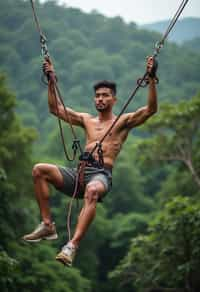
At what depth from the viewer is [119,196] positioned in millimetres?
49375

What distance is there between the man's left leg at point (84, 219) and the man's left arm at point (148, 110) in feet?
2.64

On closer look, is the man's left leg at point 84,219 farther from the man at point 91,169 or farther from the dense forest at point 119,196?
the dense forest at point 119,196

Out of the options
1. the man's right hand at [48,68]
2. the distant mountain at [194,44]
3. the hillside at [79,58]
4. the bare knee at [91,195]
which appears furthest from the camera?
the distant mountain at [194,44]

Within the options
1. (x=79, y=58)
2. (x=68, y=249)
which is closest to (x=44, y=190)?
(x=68, y=249)

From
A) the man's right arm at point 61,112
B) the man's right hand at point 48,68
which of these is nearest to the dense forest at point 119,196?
the man's right arm at point 61,112

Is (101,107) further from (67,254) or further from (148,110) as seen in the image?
(67,254)

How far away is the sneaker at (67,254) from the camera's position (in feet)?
22.5

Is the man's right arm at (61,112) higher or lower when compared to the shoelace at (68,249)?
higher

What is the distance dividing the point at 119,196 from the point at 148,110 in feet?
137

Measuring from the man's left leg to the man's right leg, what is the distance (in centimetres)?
39

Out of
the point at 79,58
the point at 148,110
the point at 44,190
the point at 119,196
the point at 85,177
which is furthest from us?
the point at 79,58

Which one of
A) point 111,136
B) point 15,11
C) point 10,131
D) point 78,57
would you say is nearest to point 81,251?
point 10,131

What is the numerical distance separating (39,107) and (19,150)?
2215 inches

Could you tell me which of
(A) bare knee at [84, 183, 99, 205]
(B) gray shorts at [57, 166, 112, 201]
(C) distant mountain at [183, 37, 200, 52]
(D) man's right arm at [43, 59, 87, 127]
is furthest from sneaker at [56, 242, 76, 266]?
(C) distant mountain at [183, 37, 200, 52]
